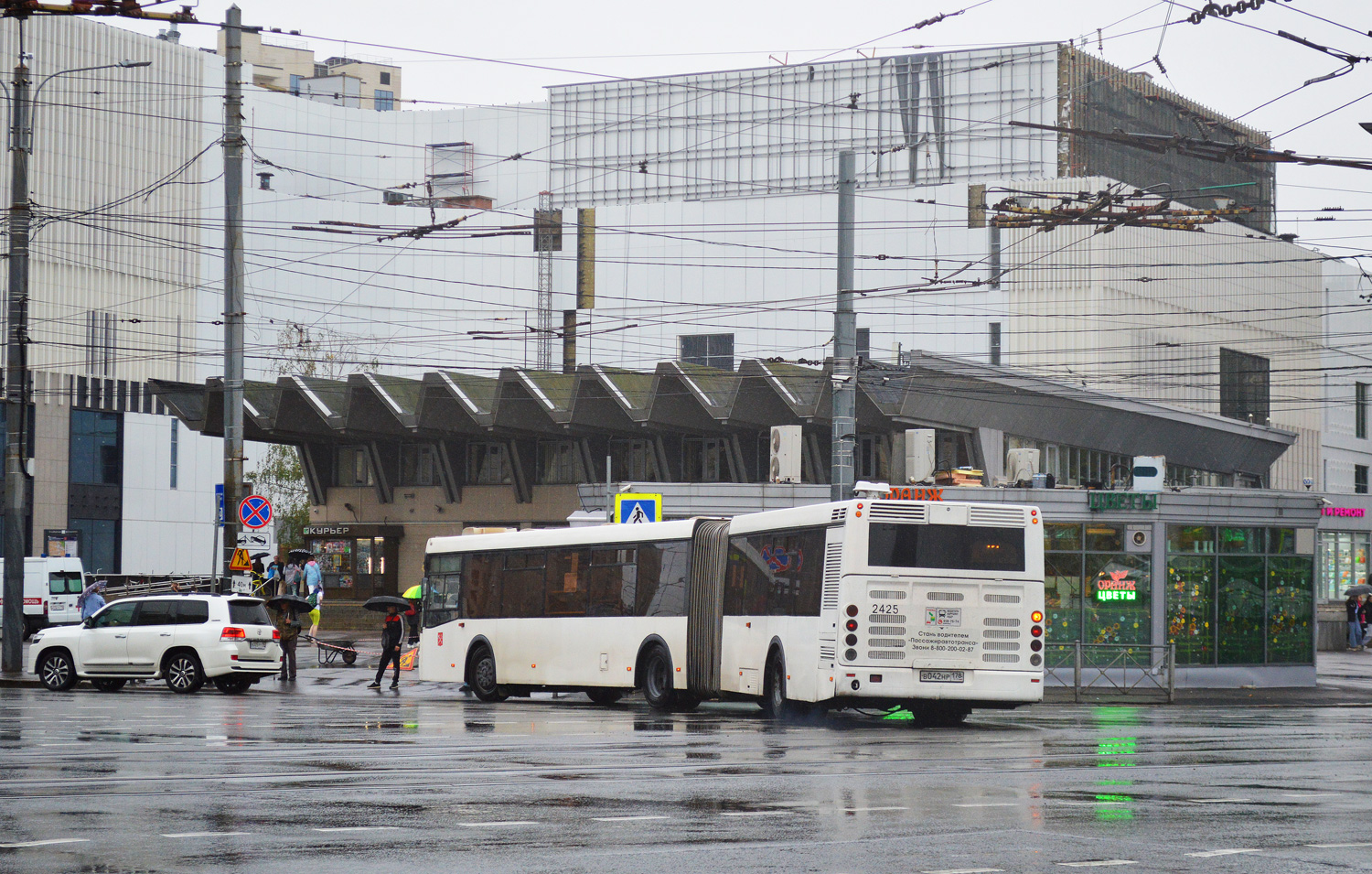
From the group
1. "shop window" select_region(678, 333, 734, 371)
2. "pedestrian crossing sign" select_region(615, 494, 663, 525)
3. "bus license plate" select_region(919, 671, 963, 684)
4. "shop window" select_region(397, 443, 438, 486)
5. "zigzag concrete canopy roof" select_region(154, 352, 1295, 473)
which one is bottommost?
"bus license plate" select_region(919, 671, 963, 684)

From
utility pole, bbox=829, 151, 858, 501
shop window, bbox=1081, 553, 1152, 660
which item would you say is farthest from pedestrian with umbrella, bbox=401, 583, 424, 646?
shop window, bbox=1081, 553, 1152, 660

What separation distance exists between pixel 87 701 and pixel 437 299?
84109mm

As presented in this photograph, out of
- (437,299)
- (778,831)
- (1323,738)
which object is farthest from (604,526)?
(437,299)

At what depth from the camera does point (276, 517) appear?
8762 cm

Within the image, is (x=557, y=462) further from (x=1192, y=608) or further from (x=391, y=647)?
(x=391, y=647)

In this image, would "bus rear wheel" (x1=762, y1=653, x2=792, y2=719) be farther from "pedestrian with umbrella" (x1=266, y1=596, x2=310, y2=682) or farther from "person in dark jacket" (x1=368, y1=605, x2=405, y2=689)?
"pedestrian with umbrella" (x1=266, y1=596, x2=310, y2=682)

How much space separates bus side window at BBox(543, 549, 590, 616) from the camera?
1057 inches

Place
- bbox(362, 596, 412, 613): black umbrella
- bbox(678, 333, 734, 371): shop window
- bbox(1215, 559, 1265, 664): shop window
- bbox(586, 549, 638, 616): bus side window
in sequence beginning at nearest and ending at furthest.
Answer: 1. bbox(586, 549, 638, 616): bus side window
2. bbox(362, 596, 412, 613): black umbrella
3. bbox(1215, 559, 1265, 664): shop window
4. bbox(678, 333, 734, 371): shop window

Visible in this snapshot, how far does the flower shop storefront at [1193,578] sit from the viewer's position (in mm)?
34469

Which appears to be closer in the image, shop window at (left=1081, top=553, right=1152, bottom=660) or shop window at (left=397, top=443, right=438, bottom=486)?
shop window at (left=1081, top=553, right=1152, bottom=660)

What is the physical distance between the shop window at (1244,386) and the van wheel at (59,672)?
197ft

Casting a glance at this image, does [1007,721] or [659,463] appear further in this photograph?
[659,463]

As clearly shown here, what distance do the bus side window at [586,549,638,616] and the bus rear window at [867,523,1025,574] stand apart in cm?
527

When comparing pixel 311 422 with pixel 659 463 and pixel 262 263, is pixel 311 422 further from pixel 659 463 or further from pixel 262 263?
pixel 262 263
